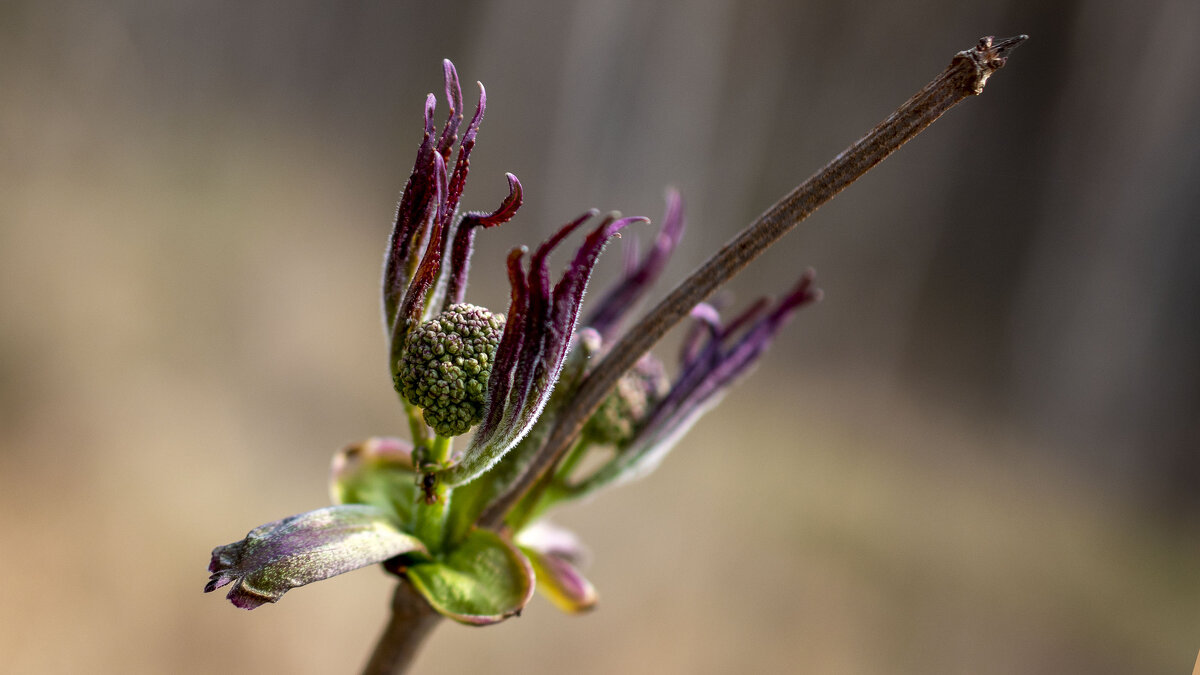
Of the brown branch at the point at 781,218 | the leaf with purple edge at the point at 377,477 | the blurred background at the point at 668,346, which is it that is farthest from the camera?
the blurred background at the point at 668,346

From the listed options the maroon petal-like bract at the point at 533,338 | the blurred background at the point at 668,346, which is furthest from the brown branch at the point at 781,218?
the blurred background at the point at 668,346

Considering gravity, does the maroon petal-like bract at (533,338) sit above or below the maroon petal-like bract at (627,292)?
below

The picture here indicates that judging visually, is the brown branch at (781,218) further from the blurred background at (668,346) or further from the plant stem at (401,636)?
the blurred background at (668,346)

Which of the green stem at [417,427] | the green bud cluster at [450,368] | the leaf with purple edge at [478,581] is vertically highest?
the green bud cluster at [450,368]

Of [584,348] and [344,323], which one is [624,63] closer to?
[344,323]

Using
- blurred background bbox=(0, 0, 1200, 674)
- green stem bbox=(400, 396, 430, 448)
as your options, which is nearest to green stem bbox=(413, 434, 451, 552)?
green stem bbox=(400, 396, 430, 448)

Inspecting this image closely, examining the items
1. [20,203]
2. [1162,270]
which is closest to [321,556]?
[20,203]
